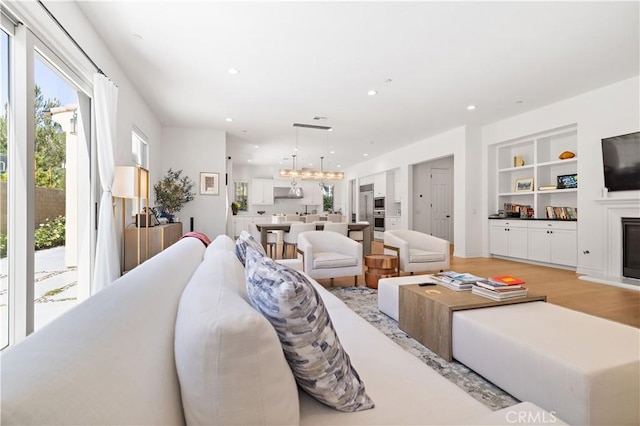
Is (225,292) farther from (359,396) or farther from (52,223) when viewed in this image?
(52,223)

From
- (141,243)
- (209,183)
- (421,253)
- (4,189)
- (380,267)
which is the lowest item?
(380,267)

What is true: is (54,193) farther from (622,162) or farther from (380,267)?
(622,162)

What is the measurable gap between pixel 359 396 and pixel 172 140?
22.9ft

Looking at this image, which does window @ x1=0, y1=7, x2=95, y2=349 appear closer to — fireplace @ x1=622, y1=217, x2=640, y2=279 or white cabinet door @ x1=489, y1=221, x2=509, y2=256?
fireplace @ x1=622, y1=217, x2=640, y2=279

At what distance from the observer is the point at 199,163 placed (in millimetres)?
6742

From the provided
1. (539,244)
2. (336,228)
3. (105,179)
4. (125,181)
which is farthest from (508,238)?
(105,179)

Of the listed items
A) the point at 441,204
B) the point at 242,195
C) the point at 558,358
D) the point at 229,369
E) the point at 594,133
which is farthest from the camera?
the point at 242,195

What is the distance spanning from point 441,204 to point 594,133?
440cm

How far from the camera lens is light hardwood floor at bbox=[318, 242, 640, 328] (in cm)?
302

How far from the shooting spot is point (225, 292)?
0.86 meters

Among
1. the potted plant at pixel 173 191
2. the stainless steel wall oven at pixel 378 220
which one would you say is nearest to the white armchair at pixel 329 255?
the potted plant at pixel 173 191

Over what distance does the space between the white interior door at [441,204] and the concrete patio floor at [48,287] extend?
811 cm

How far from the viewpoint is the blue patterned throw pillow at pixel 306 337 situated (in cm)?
82

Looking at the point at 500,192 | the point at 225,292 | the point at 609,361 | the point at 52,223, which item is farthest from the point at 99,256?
the point at 500,192
